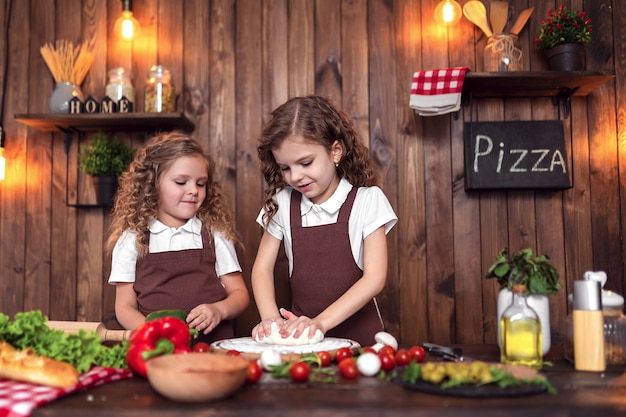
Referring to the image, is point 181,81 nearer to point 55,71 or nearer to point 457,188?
point 55,71

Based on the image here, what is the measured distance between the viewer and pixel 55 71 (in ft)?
8.53

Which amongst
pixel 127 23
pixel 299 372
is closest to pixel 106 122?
pixel 127 23

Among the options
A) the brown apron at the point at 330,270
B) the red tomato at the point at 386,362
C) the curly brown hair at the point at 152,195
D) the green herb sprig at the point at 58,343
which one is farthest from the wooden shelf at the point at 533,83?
the green herb sprig at the point at 58,343

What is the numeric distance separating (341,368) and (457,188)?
1633 mm

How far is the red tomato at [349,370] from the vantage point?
107 cm

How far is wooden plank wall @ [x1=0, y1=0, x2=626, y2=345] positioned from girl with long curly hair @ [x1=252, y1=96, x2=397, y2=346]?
1.98 feet

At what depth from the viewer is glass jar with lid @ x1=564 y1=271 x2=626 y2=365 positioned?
1188mm

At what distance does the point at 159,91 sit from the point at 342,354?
1661 mm

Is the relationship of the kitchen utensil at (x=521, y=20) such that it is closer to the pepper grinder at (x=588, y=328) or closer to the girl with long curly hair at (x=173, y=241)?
the girl with long curly hair at (x=173, y=241)

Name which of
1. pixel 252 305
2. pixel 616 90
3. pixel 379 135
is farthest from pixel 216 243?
pixel 616 90

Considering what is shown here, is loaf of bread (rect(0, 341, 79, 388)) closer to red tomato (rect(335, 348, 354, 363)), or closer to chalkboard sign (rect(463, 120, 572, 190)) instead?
red tomato (rect(335, 348, 354, 363))

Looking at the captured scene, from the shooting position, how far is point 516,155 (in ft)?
8.16

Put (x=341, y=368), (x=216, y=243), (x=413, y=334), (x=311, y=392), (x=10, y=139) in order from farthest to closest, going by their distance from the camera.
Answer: (x=10, y=139)
(x=413, y=334)
(x=216, y=243)
(x=341, y=368)
(x=311, y=392)

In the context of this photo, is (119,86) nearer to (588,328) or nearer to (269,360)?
(269,360)
